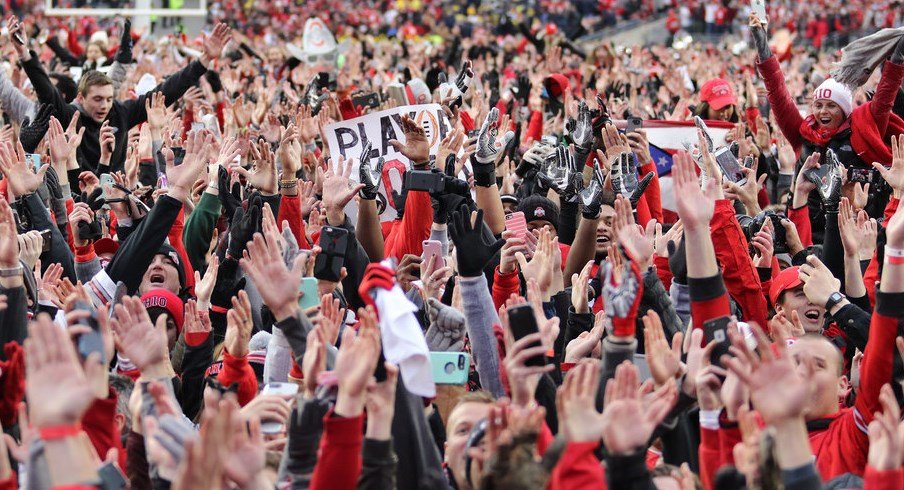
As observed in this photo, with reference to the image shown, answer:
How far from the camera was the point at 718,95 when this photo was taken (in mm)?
10062

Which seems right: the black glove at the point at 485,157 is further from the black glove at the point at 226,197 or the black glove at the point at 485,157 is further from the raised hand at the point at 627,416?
the raised hand at the point at 627,416

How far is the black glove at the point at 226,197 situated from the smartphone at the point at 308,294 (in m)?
1.88

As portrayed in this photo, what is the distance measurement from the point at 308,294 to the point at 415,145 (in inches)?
87.1

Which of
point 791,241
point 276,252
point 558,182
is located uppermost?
point 276,252

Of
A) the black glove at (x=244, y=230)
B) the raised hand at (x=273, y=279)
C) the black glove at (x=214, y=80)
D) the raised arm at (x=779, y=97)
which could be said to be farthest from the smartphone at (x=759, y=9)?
the black glove at (x=214, y=80)

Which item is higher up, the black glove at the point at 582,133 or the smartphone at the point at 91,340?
the smartphone at the point at 91,340

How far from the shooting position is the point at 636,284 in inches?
158

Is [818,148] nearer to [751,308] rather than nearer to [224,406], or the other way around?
[751,308]

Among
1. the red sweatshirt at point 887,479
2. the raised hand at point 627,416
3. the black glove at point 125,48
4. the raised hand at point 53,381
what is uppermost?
the black glove at point 125,48

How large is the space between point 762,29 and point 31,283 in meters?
5.00

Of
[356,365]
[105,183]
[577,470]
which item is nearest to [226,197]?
[105,183]

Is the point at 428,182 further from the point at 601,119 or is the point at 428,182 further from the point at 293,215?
the point at 601,119

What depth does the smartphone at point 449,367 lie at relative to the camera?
4.21 meters

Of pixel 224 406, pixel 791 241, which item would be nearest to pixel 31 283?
pixel 224 406
